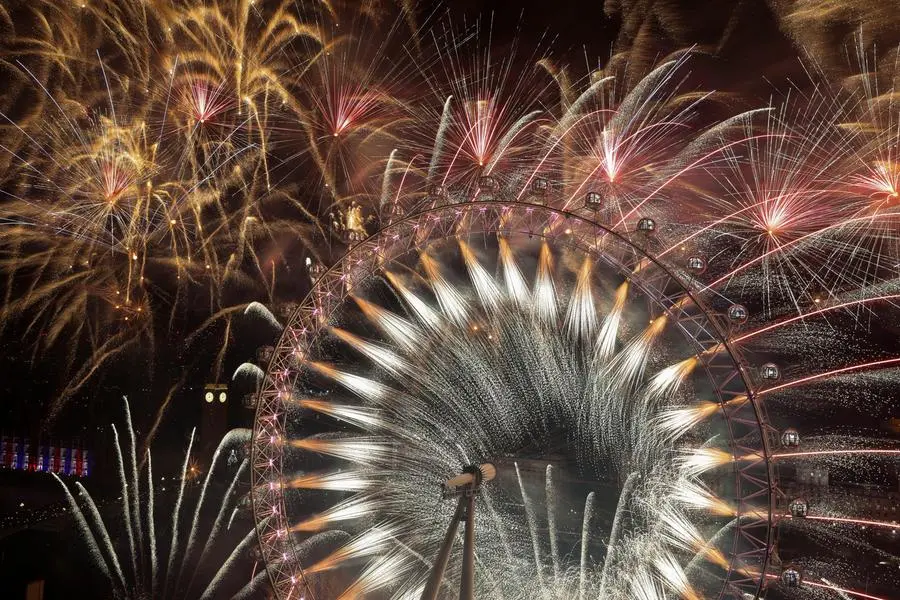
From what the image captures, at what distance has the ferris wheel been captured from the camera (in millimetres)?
16578

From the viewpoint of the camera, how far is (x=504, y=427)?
19172 millimetres

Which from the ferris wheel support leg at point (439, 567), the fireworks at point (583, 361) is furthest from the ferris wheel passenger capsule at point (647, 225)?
the ferris wheel support leg at point (439, 567)

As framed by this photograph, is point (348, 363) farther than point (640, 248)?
Yes

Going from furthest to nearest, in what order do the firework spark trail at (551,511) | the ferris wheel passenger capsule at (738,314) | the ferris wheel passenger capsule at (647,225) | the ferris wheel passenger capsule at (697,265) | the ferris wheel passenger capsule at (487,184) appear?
the firework spark trail at (551,511)
the ferris wheel passenger capsule at (487,184)
the ferris wheel passenger capsule at (647,225)
the ferris wheel passenger capsule at (738,314)
the ferris wheel passenger capsule at (697,265)

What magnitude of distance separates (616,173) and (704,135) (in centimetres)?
173

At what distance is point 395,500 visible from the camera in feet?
61.7

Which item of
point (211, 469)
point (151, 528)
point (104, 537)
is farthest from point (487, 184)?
point (104, 537)

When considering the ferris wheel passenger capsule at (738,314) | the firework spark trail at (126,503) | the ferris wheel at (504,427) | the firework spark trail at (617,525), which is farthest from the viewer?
the firework spark trail at (126,503)

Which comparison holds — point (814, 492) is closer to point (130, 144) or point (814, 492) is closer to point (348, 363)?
point (348, 363)

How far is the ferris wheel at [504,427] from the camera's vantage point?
1658 centimetres

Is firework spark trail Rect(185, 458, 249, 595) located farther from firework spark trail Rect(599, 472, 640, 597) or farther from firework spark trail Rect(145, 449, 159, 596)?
firework spark trail Rect(599, 472, 640, 597)

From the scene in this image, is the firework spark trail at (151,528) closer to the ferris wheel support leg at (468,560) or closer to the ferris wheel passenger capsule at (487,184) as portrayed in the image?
the ferris wheel support leg at (468,560)

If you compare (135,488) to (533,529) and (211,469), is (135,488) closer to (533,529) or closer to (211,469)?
(211,469)

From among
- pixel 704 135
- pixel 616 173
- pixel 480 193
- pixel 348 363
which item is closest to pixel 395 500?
pixel 348 363
